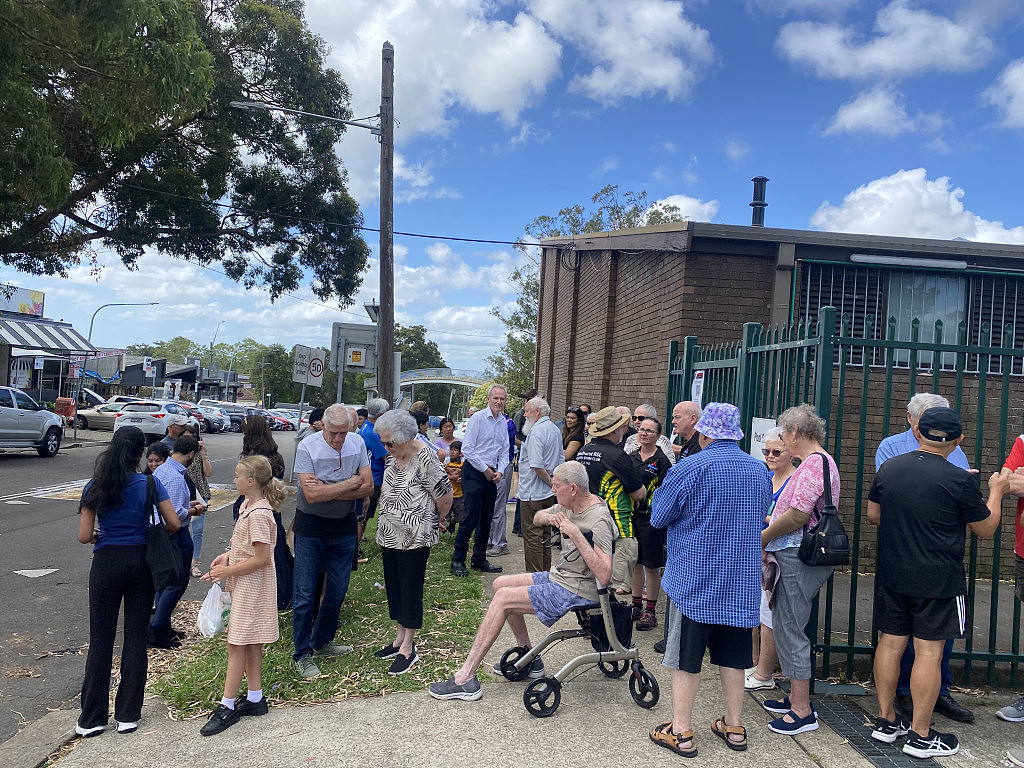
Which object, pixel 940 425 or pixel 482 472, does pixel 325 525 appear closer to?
pixel 482 472

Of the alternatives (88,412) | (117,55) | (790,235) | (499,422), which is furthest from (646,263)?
(88,412)

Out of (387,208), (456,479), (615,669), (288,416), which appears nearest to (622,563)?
(615,669)

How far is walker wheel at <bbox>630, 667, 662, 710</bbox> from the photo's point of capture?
14.0 ft

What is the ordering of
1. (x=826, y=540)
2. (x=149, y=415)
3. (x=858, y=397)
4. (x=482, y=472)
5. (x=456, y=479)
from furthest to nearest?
1. (x=149, y=415)
2. (x=456, y=479)
3. (x=858, y=397)
4. (x=482, y=472)
5. (x=826, y=540)

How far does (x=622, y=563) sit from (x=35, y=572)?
264 inches

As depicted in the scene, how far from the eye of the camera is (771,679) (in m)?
4.71

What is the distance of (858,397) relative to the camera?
7996 millimetres

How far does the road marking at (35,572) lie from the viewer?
768cm

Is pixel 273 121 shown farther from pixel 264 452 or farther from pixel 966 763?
pixel 966 763

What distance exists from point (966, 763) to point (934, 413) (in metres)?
1.76

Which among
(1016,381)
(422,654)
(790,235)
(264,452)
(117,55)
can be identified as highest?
(117,55)

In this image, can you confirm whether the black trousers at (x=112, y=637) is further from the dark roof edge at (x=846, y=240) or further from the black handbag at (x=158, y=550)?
the dark roof edge at (x=846, y=240)

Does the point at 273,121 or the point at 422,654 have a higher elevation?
the point at 273,121

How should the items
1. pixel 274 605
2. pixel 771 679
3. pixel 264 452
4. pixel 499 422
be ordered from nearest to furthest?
pixel 274 605
pixel 771 679
pixel 264 452
pixel 499 422
